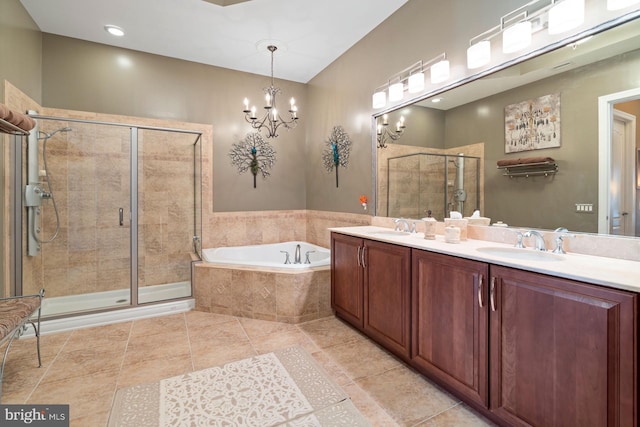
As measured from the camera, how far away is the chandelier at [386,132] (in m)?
2.80

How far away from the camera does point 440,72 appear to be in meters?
2.31

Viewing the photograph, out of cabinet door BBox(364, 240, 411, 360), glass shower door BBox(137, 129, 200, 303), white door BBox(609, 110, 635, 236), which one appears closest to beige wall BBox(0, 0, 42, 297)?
glass shower door BBox(137, 129, 200, 303)

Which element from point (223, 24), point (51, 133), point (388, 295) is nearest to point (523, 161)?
point (388, 295)

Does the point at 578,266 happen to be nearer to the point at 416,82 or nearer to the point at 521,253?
the point at 521,253

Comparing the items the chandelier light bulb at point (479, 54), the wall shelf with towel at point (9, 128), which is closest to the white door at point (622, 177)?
the chandelier light bulb at point (479, 54)

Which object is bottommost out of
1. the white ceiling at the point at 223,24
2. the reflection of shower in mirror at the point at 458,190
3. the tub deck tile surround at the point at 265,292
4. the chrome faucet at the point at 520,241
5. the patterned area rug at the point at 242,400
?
the patterned area rug at the point at 242,400

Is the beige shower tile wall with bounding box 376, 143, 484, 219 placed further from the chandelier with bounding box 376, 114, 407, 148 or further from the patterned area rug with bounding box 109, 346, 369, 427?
the patterned area rug with bounding box 109, 346, 369, 427

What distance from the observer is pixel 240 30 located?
10.2 feet

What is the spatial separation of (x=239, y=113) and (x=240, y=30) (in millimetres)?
1137

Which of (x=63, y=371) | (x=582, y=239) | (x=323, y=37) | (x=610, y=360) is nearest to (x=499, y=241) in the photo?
(x=582, y=239)

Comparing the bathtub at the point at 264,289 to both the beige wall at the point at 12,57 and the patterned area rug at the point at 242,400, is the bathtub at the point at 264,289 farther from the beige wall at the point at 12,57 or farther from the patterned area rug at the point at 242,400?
the beige wall at the point at 12,57

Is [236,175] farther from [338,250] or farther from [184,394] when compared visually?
[184,394]

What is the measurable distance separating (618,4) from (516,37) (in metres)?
0.44

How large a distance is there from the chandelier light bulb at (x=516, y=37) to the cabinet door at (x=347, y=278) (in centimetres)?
161
